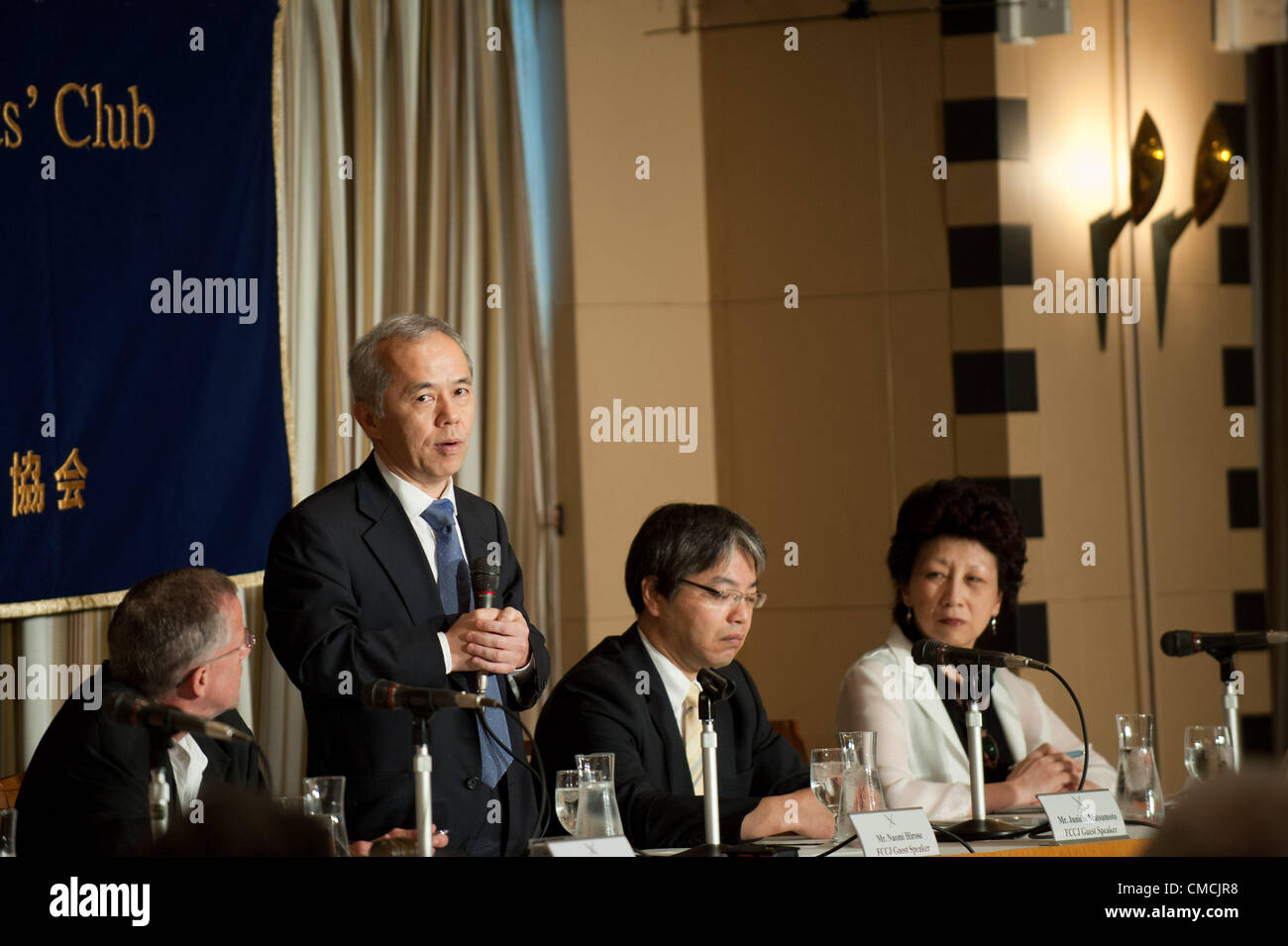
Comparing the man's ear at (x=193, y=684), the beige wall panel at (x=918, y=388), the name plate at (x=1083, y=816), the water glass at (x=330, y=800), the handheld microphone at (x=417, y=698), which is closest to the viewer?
the handheld microphone at (x=417, y=698)

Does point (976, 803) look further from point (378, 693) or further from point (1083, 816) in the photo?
point (378, 693)

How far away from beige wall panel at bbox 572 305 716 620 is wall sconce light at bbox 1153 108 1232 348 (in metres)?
1.46

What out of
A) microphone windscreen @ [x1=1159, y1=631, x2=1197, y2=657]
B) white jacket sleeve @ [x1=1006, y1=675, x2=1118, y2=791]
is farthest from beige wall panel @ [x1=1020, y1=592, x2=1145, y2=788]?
→ microphone windscreen @ [x1=1159, y1=631, x2=1197, y2=657]

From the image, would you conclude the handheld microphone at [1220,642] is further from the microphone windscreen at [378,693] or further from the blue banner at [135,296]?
the blue banner at [135,296]

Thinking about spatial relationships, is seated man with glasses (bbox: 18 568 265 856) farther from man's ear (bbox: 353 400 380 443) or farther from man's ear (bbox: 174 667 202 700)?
man's ear (bbox: 353 400 380 443)

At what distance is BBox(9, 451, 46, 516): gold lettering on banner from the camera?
3.30 meters

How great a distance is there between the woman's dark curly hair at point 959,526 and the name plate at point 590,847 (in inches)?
48.2

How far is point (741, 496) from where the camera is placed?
15.7ft

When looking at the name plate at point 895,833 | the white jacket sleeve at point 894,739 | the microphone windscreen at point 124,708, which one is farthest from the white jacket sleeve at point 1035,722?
the microphone windscreen at point 124,708

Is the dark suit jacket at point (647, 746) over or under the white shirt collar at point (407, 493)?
under

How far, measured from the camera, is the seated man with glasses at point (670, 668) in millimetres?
2572

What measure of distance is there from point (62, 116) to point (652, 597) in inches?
75.3

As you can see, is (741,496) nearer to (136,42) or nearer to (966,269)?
(966,269)
